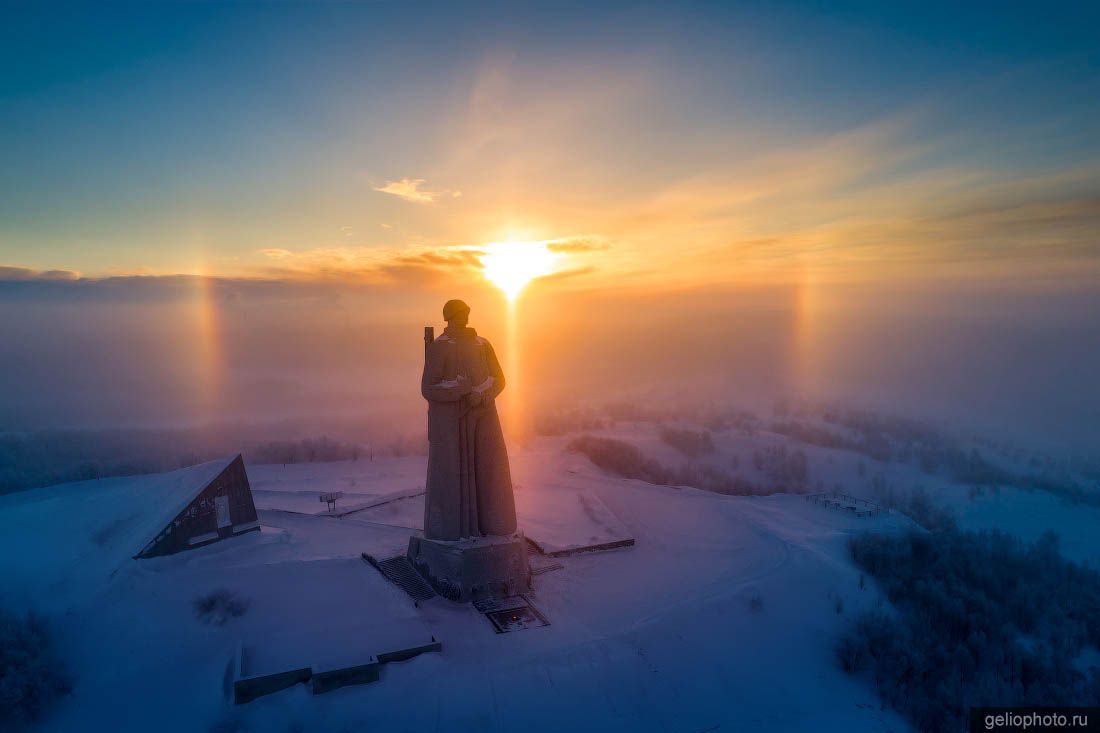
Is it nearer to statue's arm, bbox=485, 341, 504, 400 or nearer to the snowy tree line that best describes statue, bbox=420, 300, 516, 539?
statue's arm, bbox=485, 341, 504, 400

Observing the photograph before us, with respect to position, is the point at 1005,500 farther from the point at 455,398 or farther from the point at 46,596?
the point at 46,596

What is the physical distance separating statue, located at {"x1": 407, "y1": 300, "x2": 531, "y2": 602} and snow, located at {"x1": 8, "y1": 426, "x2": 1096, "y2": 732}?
114 centimetres

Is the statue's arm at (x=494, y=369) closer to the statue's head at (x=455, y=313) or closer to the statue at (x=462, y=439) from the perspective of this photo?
the statue at (x=462, y=439)

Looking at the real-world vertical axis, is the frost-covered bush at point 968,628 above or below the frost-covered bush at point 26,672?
below

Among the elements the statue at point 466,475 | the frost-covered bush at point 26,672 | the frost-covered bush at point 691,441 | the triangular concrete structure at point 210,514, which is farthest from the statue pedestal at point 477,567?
the frost-covered bush at point 691,441

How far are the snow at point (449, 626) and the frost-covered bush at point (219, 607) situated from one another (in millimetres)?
184

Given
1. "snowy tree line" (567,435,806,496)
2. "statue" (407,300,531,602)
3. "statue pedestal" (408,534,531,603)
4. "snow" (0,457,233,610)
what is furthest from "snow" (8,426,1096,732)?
"snowy tree line" (567,435,806,496)

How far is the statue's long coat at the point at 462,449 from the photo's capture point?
17484 millimetres

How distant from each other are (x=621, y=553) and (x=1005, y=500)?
22532 mm

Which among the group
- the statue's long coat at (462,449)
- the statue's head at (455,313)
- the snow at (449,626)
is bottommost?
the snow at (449,626)

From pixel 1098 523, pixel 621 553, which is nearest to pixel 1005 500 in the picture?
pixel 1098 523

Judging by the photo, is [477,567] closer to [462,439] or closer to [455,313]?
[462,439]

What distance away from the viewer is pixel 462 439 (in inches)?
696

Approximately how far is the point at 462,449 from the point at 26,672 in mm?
10275
